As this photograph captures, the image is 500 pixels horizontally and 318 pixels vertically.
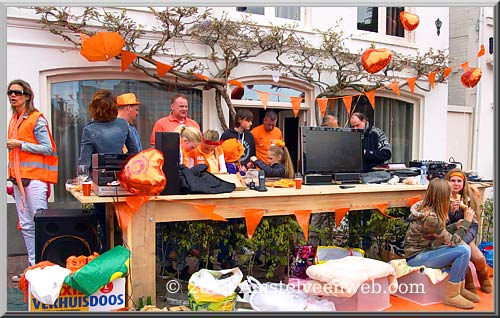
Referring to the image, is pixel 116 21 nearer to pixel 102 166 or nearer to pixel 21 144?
pixel 21 144

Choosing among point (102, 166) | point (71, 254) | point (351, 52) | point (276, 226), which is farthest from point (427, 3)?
point (351, 52)

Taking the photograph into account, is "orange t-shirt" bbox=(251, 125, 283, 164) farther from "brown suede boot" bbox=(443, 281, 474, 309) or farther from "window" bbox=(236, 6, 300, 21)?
"brown suede boot" bbox=(443, 281, 474, 309)

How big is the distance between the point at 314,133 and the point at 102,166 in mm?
2065

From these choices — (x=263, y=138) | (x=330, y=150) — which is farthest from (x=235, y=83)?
(x=330, y=150)

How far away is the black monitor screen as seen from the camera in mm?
4395

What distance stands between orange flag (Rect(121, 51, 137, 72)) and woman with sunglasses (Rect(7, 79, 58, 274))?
1.84 metres

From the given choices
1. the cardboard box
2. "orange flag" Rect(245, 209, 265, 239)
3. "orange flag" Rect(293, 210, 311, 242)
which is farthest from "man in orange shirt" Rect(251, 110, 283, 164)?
the cardboard box

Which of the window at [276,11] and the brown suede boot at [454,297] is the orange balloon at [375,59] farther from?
the brown suede boot at [454,297]

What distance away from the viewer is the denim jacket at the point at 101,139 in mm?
3994

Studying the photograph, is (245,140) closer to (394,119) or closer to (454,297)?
(454,297)

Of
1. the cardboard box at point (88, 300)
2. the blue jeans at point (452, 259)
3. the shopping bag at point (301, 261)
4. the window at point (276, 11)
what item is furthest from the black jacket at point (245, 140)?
the cardboard box at point (88, 300)

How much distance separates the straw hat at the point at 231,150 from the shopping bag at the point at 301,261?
130cm

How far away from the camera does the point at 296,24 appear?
7211mm

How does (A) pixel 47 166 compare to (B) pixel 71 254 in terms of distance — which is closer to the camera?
(B) pixel 71 254
